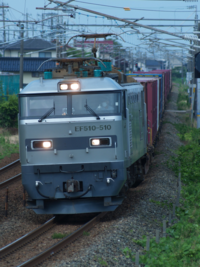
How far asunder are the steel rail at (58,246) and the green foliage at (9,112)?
18.5 meters

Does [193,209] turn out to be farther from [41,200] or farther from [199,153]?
[199,153]

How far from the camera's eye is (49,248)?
24.6ft

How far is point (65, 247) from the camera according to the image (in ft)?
26.0

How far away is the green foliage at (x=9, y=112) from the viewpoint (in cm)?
2683

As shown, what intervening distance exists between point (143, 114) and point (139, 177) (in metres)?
1.91

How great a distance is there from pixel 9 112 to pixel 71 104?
18597 millimetres

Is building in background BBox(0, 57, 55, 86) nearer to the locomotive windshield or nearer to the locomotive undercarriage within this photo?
the locomotive windshield

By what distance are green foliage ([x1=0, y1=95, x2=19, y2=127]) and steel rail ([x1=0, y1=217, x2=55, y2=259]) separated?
1813 centimetres

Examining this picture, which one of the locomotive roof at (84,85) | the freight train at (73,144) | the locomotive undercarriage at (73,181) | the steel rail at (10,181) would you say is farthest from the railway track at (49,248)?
the steel rail at (10,181)

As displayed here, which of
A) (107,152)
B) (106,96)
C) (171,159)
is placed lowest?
(171,159)

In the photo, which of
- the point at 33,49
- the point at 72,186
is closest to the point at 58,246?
the point at 72,186

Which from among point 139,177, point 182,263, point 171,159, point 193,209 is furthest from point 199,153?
point 182,263

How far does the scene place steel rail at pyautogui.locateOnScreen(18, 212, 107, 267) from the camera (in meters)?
7.03

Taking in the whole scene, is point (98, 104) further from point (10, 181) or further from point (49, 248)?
point (10, 181)
